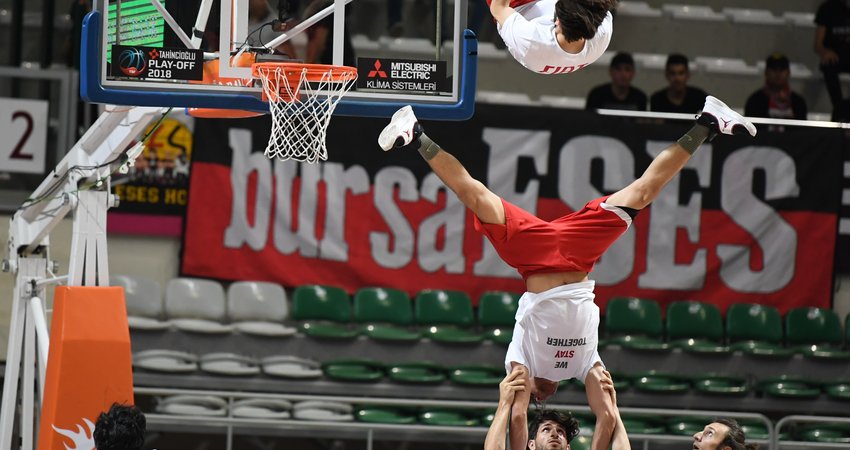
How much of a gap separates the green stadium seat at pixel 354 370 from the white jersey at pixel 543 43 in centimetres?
575

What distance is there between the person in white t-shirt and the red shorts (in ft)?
2.52

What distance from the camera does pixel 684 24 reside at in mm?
14977

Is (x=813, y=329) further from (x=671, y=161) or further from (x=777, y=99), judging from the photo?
(x=671, y=161)

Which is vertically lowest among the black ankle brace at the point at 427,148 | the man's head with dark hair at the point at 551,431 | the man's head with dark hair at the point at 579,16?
the man's head with dark hair at the point at 551,431

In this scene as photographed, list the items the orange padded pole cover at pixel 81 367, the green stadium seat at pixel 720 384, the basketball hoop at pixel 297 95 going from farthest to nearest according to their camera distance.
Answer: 1. the green stadium seat at pixel 720 384
2. the orange padded pole cover at pixel 81 367
3. the basketball hoop at pixel 297 95

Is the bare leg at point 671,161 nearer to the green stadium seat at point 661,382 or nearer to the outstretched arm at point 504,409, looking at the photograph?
the outstretched arm at point 504,409

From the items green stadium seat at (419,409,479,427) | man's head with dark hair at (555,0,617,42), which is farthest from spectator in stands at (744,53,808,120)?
man's head with dark hair at (555,0,617,42)

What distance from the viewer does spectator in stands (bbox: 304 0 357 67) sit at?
7.10 m

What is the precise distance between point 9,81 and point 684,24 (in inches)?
307

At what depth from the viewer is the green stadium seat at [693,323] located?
12547 mm

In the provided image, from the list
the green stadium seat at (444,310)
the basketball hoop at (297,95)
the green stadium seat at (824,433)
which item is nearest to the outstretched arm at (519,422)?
the basketball hoop at (297,95)

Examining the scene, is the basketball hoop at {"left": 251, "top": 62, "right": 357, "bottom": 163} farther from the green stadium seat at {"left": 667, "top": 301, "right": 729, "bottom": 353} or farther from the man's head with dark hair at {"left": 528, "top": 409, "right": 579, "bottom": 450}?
the green stadium seat at {"left": 667, "top": 301, "right": 729, "bottom": 353}

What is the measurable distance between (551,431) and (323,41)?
14.8 ft

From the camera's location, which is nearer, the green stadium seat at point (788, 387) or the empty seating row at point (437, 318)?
the empty seating row at point (437, 318)
